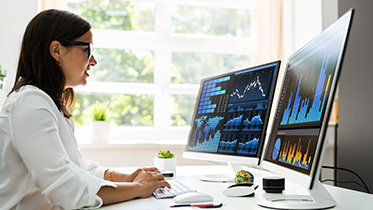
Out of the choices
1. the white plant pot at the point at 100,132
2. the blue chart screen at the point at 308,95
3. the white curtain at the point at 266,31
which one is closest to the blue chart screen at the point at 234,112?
the blue chart screen at the point at 308,95

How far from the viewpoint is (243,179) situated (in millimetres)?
1442

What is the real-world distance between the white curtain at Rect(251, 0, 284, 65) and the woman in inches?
82.5

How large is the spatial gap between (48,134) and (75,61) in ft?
1.26

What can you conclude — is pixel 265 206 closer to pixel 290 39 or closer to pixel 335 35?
pixel 335 35

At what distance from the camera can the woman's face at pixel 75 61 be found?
1340 millimetres

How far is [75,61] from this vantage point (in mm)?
1373

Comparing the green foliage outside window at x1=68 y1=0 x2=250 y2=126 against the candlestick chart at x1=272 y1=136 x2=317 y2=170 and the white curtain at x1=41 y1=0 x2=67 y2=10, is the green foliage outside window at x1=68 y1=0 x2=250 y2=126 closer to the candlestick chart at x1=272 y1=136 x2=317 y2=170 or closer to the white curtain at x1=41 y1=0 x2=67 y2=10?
the white curtain at x1=41 y1=0 x2=67 y2=10

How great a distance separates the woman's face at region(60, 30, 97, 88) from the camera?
1.34 m

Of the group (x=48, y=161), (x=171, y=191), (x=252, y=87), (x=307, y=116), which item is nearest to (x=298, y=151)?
(x=307, y=116)

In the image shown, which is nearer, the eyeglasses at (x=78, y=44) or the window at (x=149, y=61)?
the eyeglasses at (x=78, y=44)

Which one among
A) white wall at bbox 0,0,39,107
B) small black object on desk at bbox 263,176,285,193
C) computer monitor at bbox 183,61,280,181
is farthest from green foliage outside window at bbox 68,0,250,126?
small black object on desk at bbox 263,176,285,193

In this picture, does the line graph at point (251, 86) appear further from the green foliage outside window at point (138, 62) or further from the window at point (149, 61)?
the green foliage outside window at point (138, 62)

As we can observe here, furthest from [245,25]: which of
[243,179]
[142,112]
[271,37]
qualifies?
[243,179]

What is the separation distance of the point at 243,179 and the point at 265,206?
383 millimetres
